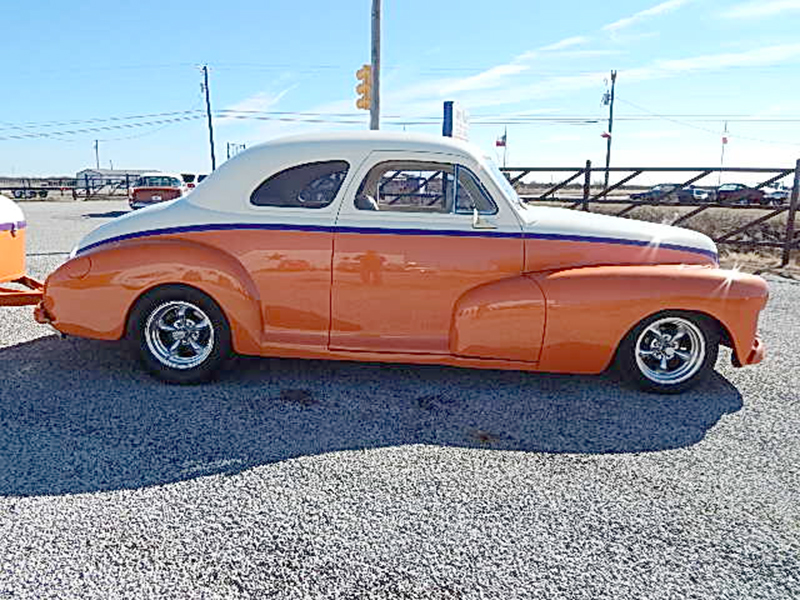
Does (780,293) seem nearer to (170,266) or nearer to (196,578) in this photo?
(170,266)

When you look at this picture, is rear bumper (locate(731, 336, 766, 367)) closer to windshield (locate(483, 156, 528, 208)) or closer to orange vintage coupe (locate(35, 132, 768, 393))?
orange vintage coupe (locate(35, 132, 768, 393))

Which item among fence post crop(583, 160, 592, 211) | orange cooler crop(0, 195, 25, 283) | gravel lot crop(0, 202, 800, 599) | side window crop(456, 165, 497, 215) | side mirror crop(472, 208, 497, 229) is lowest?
gravel lot crop(0, 202, 800, 599)

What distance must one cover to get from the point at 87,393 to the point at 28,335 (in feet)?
6.00

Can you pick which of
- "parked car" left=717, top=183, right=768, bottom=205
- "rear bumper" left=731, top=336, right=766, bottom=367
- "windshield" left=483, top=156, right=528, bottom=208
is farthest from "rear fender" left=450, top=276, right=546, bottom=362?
"parked car" left=717, top=183, right=768, bottom=205

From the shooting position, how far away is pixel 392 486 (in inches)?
113

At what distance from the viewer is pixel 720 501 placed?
280 cm

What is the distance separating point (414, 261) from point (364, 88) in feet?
25.8

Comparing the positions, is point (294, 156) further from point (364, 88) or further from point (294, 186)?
point (364, 88)

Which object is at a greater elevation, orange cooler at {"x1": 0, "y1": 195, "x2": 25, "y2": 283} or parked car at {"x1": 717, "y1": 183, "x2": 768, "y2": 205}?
parked car at {"x1": 717, "y1": 183, "x2": 768, "y2": 205}

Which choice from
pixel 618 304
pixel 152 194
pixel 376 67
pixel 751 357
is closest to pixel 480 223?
pixel 618 304

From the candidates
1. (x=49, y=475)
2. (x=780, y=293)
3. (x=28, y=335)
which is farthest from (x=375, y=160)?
(x=780, y=293)

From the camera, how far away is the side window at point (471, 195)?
13.3ft

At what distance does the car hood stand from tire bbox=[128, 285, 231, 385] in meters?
2.26

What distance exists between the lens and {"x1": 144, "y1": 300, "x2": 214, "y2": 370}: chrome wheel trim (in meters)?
4.10
